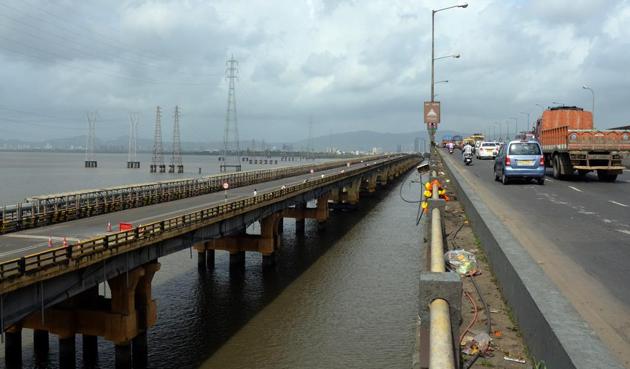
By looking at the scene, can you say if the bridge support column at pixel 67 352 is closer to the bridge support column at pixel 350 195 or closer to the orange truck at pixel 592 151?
the orange truck at pixel 592 151

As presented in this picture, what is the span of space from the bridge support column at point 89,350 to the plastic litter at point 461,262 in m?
18.1

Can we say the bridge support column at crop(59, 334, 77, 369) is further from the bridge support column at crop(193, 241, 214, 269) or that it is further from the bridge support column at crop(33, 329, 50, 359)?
the bridge support column at crop(193, 241, 214, 269)

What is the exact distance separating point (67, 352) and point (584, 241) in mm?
19523

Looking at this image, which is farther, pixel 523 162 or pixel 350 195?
pixel 350 195

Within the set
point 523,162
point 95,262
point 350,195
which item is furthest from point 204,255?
point 350,195

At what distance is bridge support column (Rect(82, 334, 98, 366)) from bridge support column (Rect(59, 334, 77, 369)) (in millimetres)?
736

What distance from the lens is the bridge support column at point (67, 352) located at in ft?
68.1

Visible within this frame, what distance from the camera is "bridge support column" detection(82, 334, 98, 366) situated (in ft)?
71.9

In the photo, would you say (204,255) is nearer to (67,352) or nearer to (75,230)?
(75,230)

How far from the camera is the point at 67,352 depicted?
2098 centimetres

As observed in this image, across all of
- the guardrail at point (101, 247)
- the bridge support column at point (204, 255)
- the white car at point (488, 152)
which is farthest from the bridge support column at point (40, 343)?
the white car at point (488, 152)

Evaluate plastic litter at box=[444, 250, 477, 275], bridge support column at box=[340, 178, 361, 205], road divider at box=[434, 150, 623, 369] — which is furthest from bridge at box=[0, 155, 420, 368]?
bridge support column at box=[340, 178, 361, 205]

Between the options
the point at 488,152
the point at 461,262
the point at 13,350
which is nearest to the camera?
the point at 461,262

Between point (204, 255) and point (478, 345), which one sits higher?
point (478, 345)
